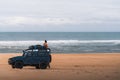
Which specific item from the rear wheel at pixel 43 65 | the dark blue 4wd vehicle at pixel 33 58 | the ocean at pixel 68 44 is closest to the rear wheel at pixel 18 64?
the dark blue 4wd vehicle at pixel 33 58

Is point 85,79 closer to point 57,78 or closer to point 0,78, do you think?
point 57,78

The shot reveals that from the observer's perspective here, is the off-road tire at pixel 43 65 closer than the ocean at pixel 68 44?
Yes

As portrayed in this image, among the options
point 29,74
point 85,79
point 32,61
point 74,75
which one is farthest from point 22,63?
point 85,79

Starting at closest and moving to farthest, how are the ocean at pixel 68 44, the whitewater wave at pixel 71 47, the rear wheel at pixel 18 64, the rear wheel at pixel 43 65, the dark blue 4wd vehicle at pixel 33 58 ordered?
the dark blue 4wd vehicle at pixel 33 58 → the rear wheel at pixel 18 64 → the rear wheel at pixel 43 65 → the whitewater wave at pixel 71 47 → the ocean at pixel 68 44

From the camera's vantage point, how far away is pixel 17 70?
79.8 ft

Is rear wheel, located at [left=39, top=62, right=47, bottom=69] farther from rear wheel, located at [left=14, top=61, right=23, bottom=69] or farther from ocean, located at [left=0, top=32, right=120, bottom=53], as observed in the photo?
ocean, located at [left=0, top=32, right=120, bottom=53]

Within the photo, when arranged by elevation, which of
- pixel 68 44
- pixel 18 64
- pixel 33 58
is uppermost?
pixel 68 44

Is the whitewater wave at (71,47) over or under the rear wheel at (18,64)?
over

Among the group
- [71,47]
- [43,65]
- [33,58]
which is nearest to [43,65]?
[43,65]

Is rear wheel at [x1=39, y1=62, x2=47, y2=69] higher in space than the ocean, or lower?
lower

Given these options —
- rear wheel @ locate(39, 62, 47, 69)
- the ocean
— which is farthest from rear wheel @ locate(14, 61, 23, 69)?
the ocean

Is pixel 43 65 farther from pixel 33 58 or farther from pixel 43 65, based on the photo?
pixel 33 58

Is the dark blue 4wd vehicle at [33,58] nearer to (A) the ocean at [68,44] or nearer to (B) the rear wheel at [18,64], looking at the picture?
(B) the rear wheel at [18,64]

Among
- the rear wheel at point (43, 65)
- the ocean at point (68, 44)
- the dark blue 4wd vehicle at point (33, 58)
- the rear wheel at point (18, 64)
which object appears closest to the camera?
the dark blue 4wd vehicle at point (33, 58)
